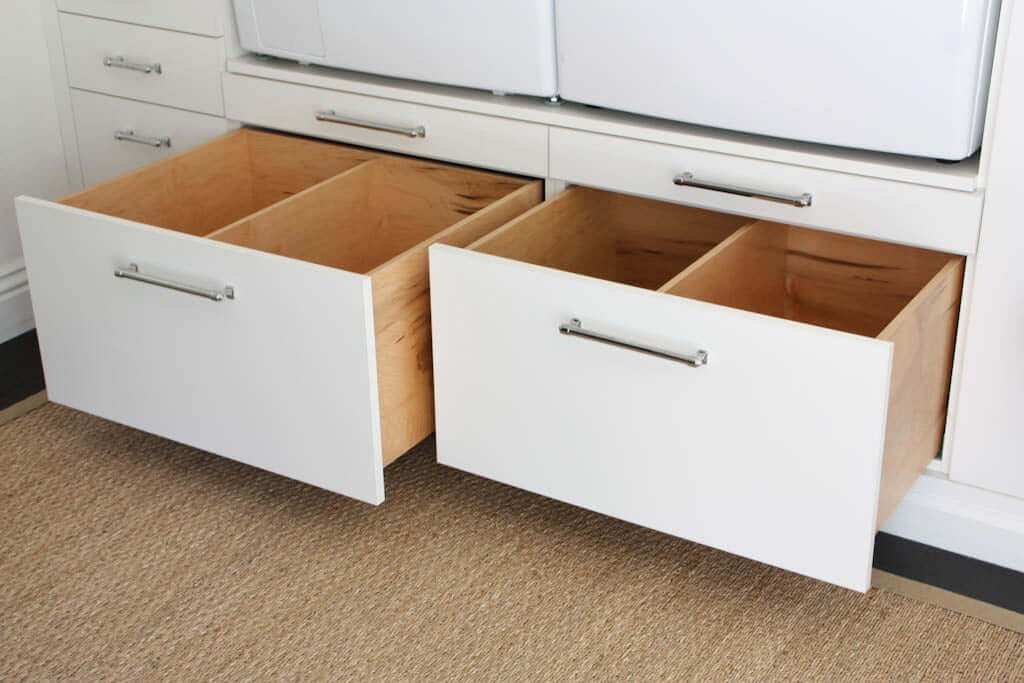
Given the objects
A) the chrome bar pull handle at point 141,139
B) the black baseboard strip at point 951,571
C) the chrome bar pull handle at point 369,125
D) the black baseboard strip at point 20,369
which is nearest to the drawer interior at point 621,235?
the chrome bar pull handle at point 369,125

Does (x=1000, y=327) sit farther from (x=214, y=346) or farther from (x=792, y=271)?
(x=214, y=346)

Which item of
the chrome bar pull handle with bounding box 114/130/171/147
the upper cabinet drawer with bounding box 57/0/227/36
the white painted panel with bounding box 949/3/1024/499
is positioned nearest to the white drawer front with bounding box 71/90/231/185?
the chrome bar pull handle with bounding box 114/130/171/147

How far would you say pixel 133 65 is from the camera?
77.4 inches

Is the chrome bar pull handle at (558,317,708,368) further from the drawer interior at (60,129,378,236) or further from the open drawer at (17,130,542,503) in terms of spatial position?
the drawer interior at (60,129,378,236)

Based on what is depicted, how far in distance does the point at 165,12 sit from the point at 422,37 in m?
0.46

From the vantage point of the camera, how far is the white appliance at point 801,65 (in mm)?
1327

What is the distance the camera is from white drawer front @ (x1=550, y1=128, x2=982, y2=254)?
1398 mm

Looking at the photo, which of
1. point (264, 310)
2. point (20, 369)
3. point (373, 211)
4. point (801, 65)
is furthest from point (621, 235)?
point (20, 369)

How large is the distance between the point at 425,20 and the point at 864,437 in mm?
767

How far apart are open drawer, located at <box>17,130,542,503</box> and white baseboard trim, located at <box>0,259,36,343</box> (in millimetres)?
445

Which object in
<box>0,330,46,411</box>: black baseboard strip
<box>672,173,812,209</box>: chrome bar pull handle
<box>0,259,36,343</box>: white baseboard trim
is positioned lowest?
<box>0,330,46,411</box>: black baseboard strip

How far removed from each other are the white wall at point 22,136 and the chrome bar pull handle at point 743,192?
3.58ft

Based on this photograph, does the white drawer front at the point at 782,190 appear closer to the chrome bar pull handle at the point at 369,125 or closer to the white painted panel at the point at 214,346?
the chrome bar pull handle at the point at 369,125

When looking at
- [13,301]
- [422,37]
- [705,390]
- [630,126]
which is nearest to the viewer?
[705,390]
